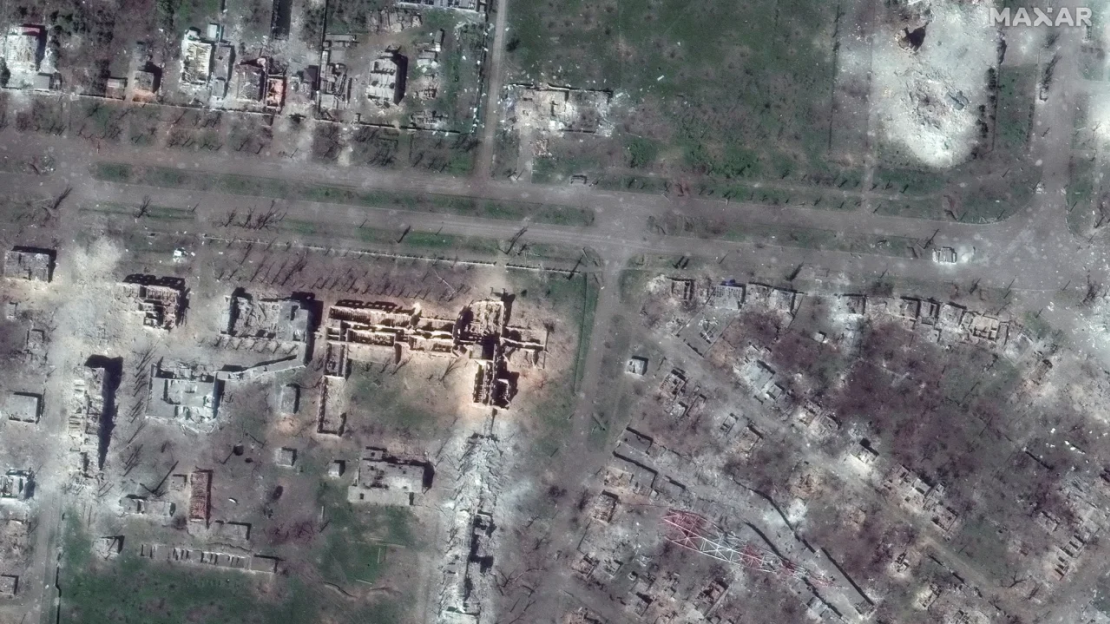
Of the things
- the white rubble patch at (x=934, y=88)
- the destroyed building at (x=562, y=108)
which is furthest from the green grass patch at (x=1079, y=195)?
the destroyed building at (x=562, y=108)

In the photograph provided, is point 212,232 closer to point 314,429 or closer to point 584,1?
point 314,429

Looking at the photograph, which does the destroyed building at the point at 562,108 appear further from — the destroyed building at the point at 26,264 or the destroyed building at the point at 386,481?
the destroyed building at the point at 26,264

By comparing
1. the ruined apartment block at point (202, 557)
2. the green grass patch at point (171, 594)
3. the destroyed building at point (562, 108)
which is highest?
the destroyed building at point (562, 108)

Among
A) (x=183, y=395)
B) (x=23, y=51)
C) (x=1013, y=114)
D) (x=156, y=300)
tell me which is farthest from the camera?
(x=1013, y=114)

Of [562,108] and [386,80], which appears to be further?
[562,108]

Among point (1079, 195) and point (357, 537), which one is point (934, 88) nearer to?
point (1079, 195)

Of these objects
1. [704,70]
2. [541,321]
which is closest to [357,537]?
[541,321]
